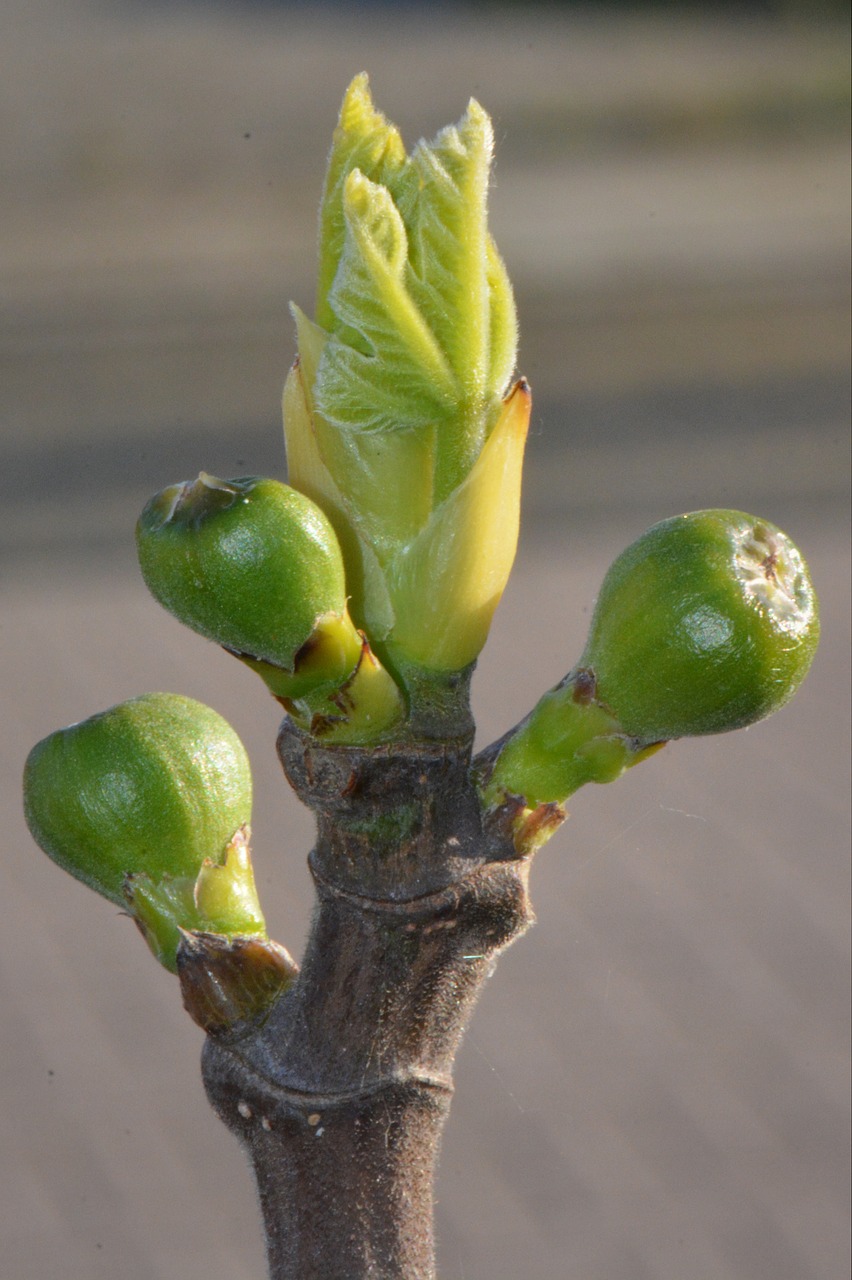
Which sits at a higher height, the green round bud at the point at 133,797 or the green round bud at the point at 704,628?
the green round bud at the point at 704,628

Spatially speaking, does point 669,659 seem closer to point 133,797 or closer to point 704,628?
point 704,628

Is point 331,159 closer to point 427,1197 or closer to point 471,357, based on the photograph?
point 471,357

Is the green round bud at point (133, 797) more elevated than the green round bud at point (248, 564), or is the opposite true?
the green round bud at point (248, 564)

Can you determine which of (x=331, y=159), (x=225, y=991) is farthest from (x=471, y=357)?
(x=225, y=991)

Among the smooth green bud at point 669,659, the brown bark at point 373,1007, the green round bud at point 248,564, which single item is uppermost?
the green round bud at point 248,564

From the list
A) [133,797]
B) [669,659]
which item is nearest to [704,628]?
[669,659]
